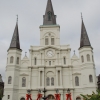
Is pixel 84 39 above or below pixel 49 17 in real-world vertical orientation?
below

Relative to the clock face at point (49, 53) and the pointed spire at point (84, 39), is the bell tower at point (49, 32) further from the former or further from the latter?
the pointed spire at point (84, 39)

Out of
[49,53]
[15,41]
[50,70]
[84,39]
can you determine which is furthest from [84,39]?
[15,41]

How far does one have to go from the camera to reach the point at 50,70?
130ft

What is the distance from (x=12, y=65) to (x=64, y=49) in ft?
41.1

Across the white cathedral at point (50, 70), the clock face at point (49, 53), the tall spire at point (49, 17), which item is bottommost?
the white cathedral at point (50, 70)

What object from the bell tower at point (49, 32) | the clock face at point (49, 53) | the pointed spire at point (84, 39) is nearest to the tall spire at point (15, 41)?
the bell tower at point (49, 32)

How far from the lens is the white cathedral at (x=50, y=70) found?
37344mm

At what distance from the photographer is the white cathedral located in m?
37.3

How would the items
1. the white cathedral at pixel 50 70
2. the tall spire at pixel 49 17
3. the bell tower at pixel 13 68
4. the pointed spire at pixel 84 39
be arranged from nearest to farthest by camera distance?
the bell tower at pixel 13 68, the white cathedral at pixel 50 70, the pointed spire at pixel 84 39, the tall spire at pixel 49 17

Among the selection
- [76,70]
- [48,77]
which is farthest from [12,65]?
[76,70]

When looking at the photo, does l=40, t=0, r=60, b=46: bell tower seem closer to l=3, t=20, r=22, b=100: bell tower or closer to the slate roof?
the slate roof

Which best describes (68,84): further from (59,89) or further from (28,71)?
(28,71)

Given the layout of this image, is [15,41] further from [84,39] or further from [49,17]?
[84,39]

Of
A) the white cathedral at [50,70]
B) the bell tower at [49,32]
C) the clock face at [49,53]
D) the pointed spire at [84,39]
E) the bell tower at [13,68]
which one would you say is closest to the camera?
the bell tower at [13,68]
